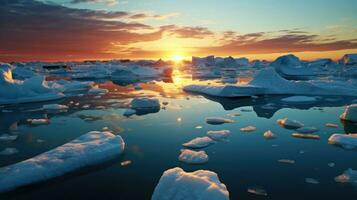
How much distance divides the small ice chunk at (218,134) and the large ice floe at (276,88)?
22.0 ft

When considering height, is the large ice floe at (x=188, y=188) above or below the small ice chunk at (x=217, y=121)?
above

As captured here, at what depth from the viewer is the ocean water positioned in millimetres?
3617

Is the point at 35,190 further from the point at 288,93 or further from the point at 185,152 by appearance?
the point at 288,93

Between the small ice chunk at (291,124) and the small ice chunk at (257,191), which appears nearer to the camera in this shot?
the small ice chunk at (257,191)

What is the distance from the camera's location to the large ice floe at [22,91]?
38.5ft

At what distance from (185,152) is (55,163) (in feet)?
7.00

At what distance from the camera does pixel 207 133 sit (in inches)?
246

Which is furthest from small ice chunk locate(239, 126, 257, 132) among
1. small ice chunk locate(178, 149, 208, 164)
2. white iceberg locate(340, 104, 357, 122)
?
white iceberg locate(340, 104, 357, 122)

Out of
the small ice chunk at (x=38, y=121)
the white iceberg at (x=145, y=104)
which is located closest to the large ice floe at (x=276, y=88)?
the white iceberg at (x=145, y=104)

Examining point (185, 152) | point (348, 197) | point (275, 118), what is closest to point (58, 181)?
point (185, 152)

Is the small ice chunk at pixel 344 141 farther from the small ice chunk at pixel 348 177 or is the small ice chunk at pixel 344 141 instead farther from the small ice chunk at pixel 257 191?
the small ice chunk at pixel 257 191

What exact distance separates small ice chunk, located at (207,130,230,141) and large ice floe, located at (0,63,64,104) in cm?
911

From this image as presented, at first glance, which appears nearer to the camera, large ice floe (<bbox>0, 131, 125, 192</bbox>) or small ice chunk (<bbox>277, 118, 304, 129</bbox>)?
large ice floe (<bbox>0, 131, 125, 192</bbox>)

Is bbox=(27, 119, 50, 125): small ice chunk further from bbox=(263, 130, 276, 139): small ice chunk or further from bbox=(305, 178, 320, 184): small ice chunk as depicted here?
bbox=(305, 178, 320, 184): small ice chunk
